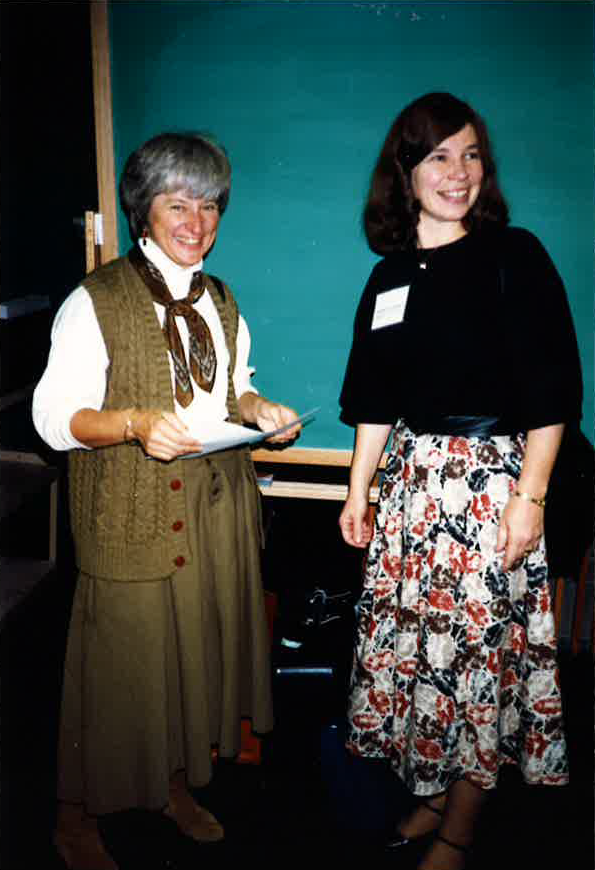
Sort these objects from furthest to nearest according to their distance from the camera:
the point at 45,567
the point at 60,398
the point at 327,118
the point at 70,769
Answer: the point at 45,567 < the point at 327,118 < the point at 70,769 < the point at 60,398

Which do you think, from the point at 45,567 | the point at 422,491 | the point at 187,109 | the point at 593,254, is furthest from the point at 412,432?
the point at 45,567

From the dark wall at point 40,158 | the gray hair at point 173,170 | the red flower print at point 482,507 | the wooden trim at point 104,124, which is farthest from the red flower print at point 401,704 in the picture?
the dark wall at point 40,158

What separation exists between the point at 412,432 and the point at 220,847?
1.14 metres

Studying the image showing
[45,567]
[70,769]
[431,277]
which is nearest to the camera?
[431,277]

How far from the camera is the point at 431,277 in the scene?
1581 millimetres

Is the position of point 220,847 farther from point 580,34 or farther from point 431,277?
point 580,34

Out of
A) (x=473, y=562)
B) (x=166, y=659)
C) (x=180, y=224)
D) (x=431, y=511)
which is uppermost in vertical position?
(x=180, y=224)

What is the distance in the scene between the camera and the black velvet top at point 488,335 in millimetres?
1480

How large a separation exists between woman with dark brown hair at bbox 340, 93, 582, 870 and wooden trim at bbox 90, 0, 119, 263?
0.68 m

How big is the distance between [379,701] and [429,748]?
0.15 meters

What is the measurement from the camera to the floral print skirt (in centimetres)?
157

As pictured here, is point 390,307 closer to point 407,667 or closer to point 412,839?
point 407,667

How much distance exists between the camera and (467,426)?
5.08 feet

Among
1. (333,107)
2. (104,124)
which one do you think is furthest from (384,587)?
(104,124)
